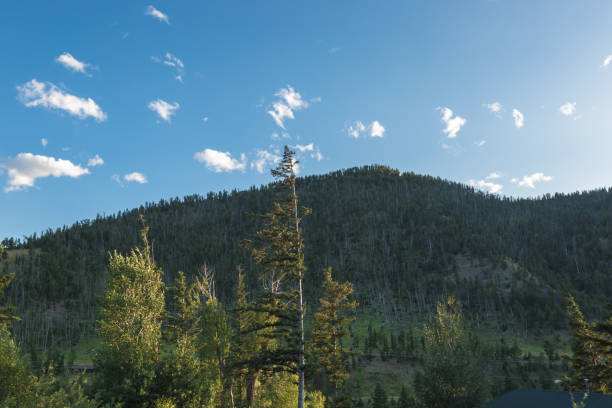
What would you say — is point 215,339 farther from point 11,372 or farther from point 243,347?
point 11,372

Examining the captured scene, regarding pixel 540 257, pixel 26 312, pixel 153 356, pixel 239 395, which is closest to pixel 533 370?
pixel 239 395

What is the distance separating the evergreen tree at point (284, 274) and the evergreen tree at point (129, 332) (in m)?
6.99

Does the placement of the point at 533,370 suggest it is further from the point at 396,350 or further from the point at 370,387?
the point at 370,387

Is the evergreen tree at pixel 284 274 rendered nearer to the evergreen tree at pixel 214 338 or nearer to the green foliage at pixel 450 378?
the evergreen tree at pixel 214 338

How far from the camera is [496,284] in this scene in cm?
16225

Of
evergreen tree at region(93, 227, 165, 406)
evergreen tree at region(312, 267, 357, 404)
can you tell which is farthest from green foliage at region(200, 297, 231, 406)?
evergreen tree at region(312, 267, 357, 404)

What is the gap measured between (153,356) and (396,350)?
3288 inches

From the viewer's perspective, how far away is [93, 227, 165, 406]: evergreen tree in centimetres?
2008

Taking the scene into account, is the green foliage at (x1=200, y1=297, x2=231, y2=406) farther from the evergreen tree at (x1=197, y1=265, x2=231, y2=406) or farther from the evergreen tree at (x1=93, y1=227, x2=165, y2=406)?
the evergreen tree at (x1=93, y1=227, x2=165, y2=406)

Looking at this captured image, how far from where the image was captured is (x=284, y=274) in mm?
23938

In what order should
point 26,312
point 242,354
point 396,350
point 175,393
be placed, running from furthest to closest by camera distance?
point 26,312 → point 396,350 → point 242,354 → point 175,393

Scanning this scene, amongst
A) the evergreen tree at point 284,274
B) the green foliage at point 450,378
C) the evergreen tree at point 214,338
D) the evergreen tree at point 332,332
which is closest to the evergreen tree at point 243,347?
the evergreen tree at point 214,338

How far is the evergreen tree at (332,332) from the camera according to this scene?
3509 cm

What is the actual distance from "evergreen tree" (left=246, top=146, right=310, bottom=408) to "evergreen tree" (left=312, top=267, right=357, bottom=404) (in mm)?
12208
